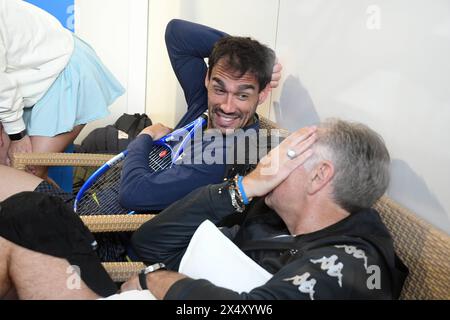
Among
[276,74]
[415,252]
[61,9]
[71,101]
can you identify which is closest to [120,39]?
[61,9]

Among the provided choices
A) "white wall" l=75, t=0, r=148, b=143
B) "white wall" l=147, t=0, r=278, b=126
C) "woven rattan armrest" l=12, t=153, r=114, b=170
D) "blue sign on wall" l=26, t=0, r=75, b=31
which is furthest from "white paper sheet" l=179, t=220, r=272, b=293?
"white wall" l=75, t=0, r=148, b=143

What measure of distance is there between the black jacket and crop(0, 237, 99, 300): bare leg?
0.96ft

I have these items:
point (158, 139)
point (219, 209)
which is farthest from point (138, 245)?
point (158, 139)

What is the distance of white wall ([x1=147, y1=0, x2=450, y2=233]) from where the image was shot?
116cm

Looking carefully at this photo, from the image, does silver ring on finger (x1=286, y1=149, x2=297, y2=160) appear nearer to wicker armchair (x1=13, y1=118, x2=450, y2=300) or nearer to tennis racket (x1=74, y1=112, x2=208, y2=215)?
wicker armchair (x1=13, y1=118, x2=450, y2=300)

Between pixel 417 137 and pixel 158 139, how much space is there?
108 centimetres

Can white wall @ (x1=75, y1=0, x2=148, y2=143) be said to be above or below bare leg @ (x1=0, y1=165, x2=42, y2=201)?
above

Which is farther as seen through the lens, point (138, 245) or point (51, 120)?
point (51, 120)

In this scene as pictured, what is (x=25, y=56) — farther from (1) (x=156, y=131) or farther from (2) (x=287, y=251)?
(2) (x=287, y=251)

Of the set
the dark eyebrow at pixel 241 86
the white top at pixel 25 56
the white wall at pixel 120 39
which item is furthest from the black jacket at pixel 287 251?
the white wall at pixel 120 39

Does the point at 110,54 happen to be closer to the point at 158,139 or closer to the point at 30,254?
the point at 158,139

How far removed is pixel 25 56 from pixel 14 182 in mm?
687

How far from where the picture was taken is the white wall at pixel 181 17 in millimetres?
2223

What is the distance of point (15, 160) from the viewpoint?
1993mm
